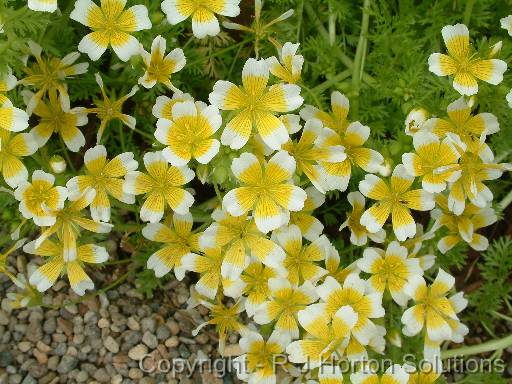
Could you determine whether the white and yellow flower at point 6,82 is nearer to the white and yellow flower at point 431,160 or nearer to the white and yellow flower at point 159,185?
the white and yellow flower at point 159,185

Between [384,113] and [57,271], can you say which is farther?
[384,113]

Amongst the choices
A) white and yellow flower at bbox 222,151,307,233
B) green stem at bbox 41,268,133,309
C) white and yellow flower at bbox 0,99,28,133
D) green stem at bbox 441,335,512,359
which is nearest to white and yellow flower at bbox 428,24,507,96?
white and yellow flower at bbox 222,151,307,233

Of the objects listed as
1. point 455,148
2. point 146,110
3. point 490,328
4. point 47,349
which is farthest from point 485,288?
point 47,349

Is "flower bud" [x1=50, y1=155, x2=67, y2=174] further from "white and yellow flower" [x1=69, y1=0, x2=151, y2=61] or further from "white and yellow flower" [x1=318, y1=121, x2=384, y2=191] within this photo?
"white and yellow flower" [x1=318, y1=121, x2=384, y2=191]

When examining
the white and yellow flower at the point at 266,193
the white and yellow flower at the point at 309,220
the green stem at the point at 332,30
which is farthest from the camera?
the green stem at the point at 332,30

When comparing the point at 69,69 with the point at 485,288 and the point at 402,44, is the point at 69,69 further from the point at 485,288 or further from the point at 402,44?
the point at 485,288

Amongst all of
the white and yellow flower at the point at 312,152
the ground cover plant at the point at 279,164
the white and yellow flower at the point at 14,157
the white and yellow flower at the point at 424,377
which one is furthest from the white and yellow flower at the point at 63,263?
the white and yellow flower at the point at 424,377
